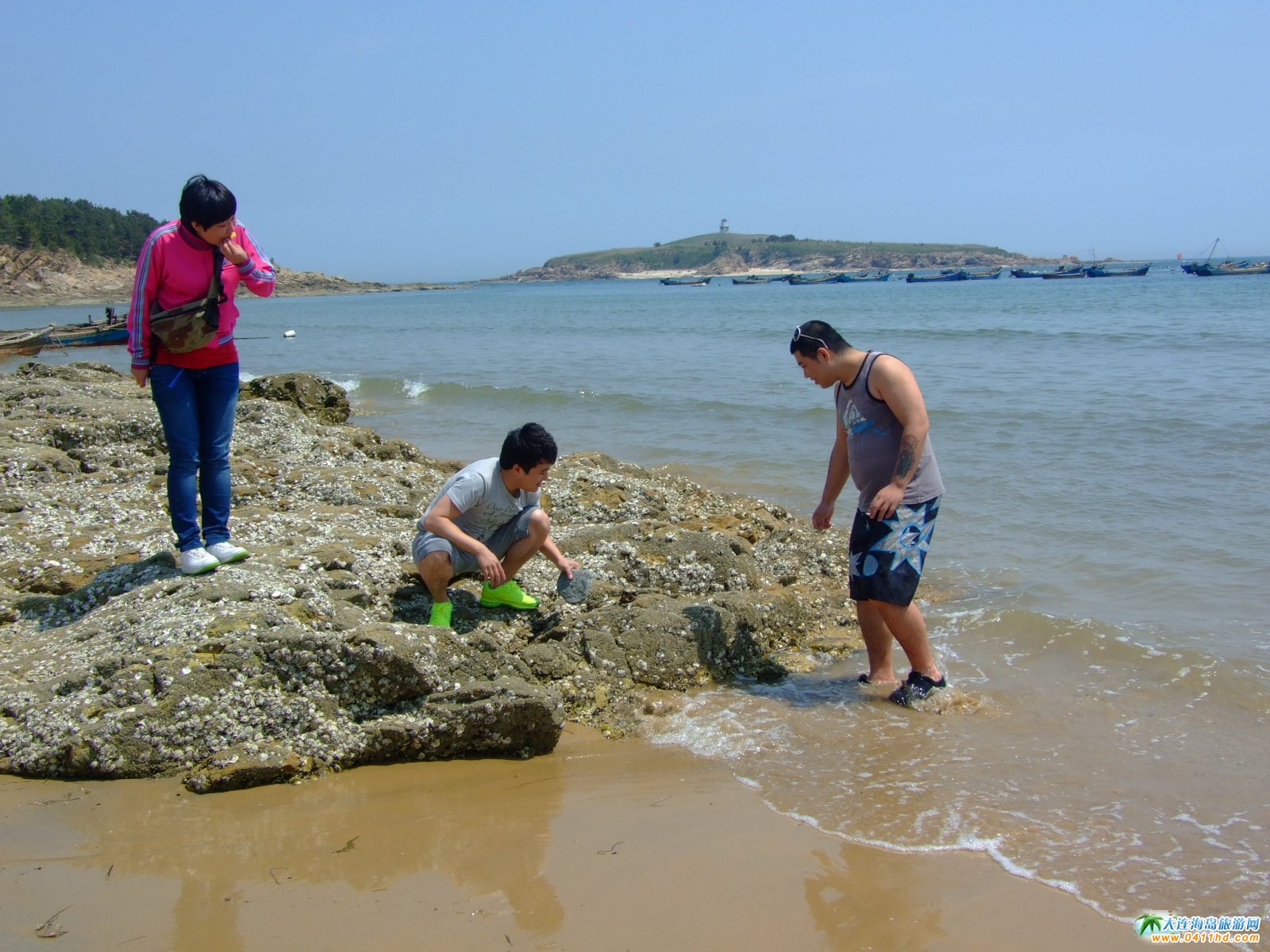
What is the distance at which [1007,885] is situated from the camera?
340 cm

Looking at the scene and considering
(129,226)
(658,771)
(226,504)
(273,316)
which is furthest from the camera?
(129,226)

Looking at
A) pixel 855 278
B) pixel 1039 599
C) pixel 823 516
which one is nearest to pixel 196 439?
pixel 823 516

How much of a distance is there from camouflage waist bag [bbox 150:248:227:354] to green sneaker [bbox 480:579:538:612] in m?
1.90

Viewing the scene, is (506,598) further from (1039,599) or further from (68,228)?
(68,228)

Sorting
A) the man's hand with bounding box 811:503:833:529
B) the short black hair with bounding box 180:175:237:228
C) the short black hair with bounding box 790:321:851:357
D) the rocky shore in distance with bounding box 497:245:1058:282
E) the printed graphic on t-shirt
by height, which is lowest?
the man's hand with bounding box 811:503:833:529

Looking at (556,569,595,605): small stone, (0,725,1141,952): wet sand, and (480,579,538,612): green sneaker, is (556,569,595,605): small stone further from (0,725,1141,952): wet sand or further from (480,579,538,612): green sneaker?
(0,725,1141,952): wet sand

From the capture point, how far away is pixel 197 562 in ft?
15.8

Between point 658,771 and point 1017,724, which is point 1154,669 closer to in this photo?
point 1017,724

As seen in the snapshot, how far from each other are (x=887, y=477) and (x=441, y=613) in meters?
2.34

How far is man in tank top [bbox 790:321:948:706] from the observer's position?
15.2 feet

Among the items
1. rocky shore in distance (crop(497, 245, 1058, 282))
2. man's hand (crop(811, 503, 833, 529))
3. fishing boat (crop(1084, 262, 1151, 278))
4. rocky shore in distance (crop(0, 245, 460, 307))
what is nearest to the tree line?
rocky shore in distance (crop(0, 245, 460, 307))

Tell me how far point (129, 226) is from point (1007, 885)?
10228 cm

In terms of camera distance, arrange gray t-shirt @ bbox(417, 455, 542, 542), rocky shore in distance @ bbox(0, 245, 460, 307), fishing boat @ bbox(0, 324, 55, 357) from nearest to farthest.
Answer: gray t-shirt @ bbox(417, 455, 542, 542), fishing boat @ bbox(0, 324, 55, 357), rocky shore in distance @ bbox(0, 245, 460, 307)

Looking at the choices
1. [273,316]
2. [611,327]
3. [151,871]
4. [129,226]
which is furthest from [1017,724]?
[129,226]
